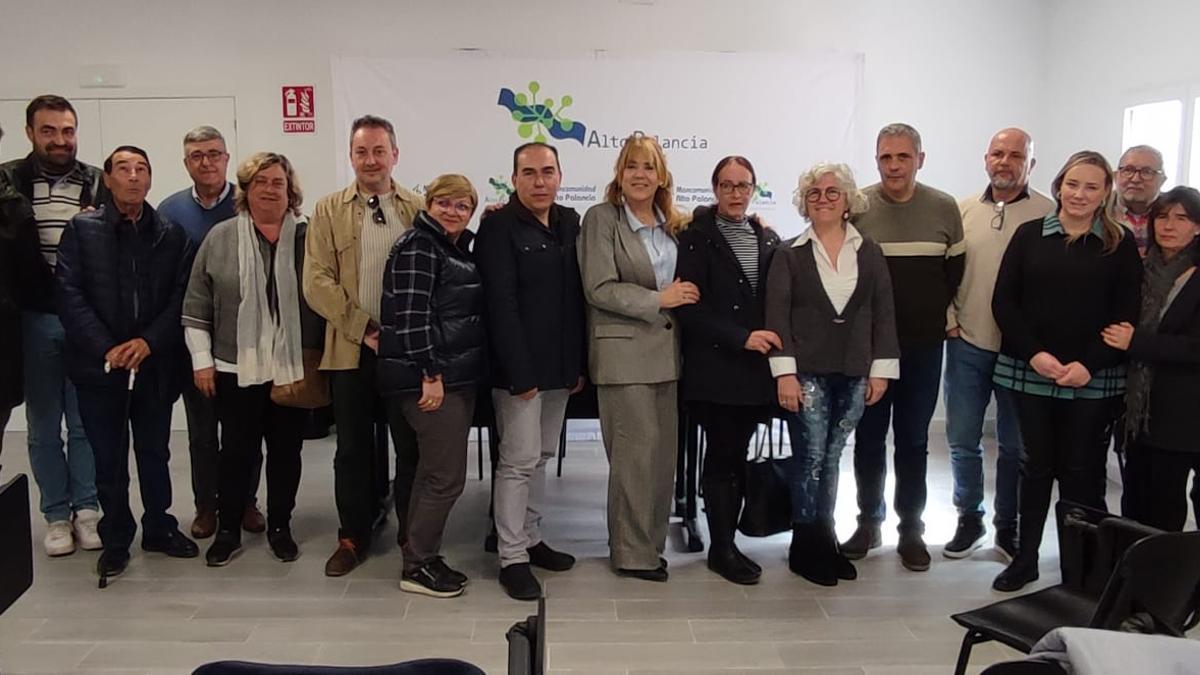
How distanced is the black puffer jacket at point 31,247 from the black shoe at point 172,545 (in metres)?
0.97

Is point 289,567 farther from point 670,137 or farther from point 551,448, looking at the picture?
point 670,137

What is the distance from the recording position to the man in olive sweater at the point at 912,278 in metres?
3.39

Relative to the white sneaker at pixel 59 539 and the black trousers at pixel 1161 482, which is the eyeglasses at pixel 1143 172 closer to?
the black trousers at pixel 1161 482

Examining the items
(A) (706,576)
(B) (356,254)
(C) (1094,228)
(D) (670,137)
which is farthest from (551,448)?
(D) (670,137)

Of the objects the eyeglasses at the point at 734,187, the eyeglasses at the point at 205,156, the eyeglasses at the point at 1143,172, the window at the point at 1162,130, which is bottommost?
the eyeglasses at the point at 734,187

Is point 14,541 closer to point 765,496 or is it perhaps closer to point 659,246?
point 659,246

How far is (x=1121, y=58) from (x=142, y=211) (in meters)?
4.87

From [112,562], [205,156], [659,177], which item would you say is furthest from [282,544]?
[659,177]

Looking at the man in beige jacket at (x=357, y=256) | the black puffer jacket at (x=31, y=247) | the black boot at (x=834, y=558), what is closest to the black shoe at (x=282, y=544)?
the man in beige jacket at (x=357, y=256)

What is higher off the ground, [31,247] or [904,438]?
[31,247]

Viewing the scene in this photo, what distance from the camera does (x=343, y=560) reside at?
351 cm

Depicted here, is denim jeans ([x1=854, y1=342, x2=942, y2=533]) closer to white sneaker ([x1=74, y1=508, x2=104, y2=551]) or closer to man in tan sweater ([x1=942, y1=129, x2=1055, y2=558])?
man in tan sweater ([x1=942, y1=129, x2=1055, y2=558])

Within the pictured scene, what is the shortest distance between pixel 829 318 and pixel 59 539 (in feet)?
10.1

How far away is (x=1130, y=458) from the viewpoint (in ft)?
10.4
